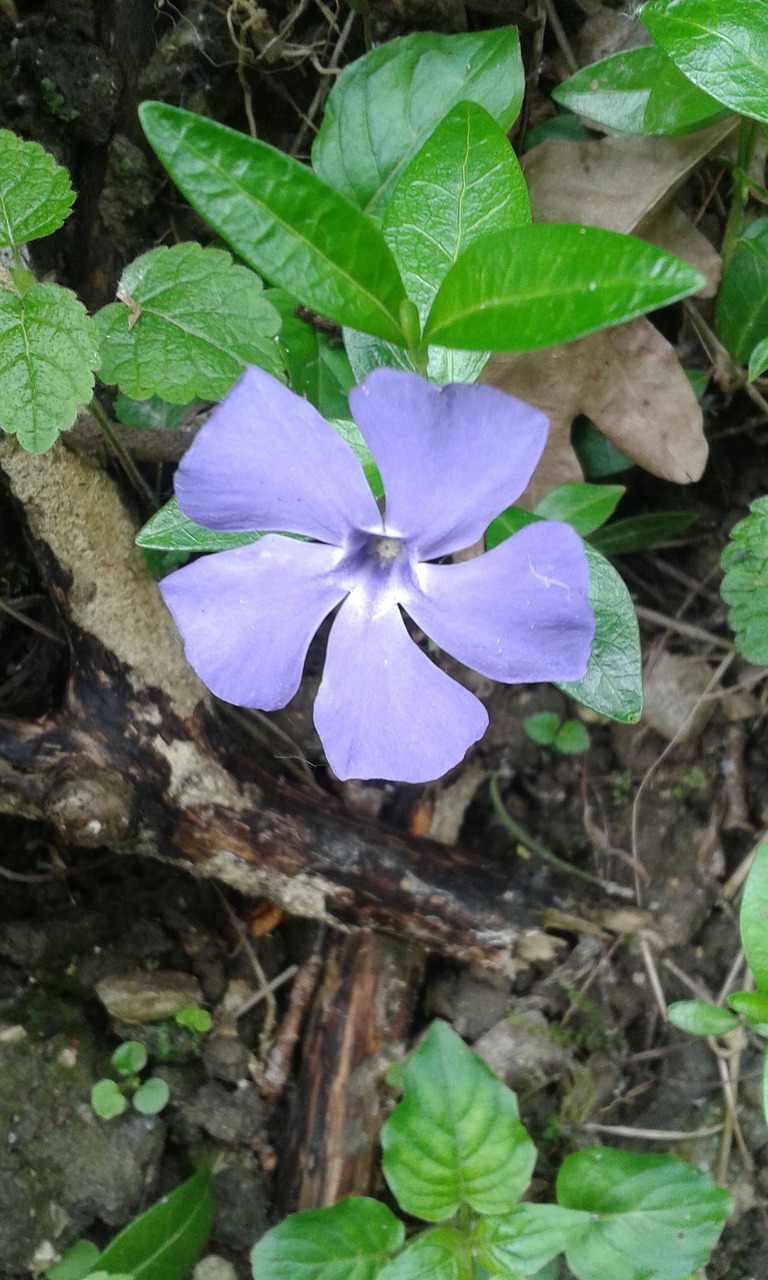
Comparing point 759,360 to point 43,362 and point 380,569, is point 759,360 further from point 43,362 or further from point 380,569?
point 43,362

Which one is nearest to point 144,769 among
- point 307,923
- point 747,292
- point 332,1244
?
point 307,923

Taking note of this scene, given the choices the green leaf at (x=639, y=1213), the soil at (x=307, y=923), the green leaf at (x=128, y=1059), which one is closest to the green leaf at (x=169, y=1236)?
the soil at (x=307, y=923)

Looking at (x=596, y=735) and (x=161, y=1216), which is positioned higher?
(x=596, y=735)

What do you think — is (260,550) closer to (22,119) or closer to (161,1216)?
(22,119)

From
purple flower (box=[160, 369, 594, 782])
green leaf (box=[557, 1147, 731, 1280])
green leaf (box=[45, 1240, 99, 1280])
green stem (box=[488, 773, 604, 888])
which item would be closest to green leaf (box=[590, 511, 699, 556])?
green stem (box=[488, 773, 604, 888])

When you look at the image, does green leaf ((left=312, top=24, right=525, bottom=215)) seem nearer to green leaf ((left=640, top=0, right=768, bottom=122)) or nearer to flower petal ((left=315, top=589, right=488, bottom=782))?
green leaf ((left=640, top=0, right=768, bottom=122))

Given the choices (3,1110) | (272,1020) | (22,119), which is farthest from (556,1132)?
(22,119)
